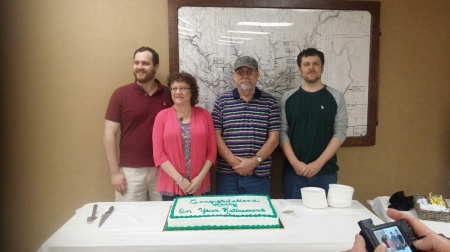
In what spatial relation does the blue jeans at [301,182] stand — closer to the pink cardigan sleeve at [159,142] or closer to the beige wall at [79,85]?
the beige wall at [79,85]

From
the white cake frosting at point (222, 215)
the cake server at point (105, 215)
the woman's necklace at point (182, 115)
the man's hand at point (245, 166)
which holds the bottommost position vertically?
the cake server at point (105, 215)

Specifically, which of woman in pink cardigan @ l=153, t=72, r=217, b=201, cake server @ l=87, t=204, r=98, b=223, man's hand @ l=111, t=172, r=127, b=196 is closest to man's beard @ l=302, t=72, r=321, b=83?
woman in pink cardigan @ l=153, t=72, r=217, b=201

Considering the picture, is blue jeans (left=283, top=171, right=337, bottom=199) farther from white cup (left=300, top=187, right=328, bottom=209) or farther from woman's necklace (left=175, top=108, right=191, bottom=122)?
woman's necklace (left=175, top=108, right=191, bottom=122)

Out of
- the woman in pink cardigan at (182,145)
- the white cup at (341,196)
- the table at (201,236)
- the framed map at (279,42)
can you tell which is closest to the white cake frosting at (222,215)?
the table at (201,236)

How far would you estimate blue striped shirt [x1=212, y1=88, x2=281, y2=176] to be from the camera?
2.29m

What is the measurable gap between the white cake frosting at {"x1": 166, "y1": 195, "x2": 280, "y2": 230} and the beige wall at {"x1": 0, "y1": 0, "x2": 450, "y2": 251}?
126cm

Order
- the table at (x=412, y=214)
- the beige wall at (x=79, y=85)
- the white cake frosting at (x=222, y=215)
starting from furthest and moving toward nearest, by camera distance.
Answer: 1. the beige wall at (x=79, y=85)
2. the table at (x=412, y=214)
3. the white cake frosting at (x=222, y=215)

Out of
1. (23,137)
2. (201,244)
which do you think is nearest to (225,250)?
(201,244)

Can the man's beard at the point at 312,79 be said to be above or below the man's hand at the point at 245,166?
above

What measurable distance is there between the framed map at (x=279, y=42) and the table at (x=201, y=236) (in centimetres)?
137

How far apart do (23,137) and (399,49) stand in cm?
322

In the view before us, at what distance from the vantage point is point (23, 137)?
8.61 feet

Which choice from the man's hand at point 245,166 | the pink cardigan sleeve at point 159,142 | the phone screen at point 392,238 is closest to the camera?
the phone screen at point 392,238

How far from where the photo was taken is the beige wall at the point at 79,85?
2.57 m
